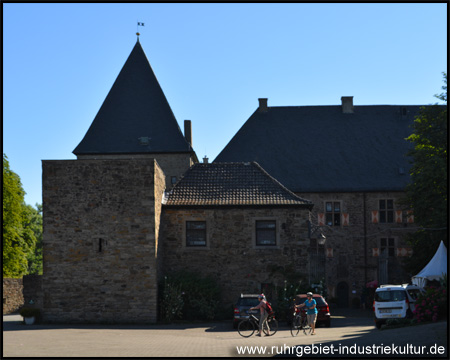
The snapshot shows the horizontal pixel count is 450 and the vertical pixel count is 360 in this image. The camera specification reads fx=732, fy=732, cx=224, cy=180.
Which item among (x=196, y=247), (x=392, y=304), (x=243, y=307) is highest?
(x=196, y=247)

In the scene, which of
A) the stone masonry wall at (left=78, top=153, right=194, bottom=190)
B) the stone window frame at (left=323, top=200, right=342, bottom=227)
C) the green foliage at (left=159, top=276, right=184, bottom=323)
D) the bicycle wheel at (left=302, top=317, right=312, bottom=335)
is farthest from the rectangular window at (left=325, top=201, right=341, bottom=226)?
the bicycle wheel at (left=302, top=317, right=312, bottom=335)

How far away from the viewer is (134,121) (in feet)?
145

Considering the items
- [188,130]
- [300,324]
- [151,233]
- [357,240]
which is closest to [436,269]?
[300,324]

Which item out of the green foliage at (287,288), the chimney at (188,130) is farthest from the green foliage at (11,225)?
the green foliage at (287,288)

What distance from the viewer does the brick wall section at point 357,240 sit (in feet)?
135

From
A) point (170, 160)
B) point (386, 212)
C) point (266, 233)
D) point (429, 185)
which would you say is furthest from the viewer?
point (170, 160)

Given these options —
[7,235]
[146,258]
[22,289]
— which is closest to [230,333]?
[146,258]

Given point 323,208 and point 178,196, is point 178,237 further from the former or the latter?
point 323,208

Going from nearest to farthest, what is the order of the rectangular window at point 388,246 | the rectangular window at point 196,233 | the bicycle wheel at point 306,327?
the bicycle wheel at point 306,327 → the rectangular window at point 196,233 → the rectangular window at point 388,246

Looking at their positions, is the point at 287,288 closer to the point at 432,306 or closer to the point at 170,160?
the point at 432,306

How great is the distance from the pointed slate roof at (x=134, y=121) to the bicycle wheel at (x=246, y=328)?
2283 cm

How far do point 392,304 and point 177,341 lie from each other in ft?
24.5

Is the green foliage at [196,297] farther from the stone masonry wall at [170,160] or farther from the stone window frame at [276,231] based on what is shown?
the stone masonry wall at [170,160]

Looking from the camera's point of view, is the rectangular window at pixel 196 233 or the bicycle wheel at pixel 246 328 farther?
the rectangular window at pixel 196 233
